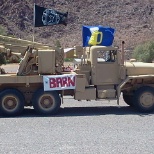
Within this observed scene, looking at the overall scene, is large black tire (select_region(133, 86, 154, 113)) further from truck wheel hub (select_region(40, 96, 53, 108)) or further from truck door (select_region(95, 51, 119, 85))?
truck wheel hub (select_region(40, 96, 53, 108))

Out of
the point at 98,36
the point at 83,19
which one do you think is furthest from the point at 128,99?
the point at 83,19

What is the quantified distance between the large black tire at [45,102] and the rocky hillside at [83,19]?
60.4m

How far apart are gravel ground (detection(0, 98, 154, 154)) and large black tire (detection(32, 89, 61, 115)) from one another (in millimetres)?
262

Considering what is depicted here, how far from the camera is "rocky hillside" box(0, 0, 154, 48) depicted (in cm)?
8038

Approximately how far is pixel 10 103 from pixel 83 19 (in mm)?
69676

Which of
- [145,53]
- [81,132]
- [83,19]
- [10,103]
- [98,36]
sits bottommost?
[81,132]

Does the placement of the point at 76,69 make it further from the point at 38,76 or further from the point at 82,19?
the point at 82,19

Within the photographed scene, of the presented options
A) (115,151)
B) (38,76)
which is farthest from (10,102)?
(115,151)

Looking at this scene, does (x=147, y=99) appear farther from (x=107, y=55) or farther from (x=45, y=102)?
(x=45, y=102)

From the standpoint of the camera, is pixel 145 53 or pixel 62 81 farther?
pixel 145 53

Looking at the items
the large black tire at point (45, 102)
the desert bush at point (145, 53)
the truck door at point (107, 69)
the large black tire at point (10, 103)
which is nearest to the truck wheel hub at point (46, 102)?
the large black tire at point (45, 102)

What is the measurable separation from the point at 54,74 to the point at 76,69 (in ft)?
2.44

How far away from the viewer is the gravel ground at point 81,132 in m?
11.2

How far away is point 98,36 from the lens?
18578mm
